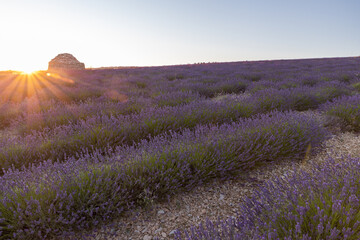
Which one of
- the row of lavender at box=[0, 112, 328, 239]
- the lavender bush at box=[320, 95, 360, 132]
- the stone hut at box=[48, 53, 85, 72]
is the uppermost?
the stone hut at box=[48, 53, 85, 72]

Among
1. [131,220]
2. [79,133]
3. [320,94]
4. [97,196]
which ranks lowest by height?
[131,220]

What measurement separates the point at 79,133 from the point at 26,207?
1.59m

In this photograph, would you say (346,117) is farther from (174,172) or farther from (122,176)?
(122,176)

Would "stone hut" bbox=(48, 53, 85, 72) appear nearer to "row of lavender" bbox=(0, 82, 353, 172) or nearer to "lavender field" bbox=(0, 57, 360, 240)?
"lavender field" bbox=(0, 57, 360, 240)

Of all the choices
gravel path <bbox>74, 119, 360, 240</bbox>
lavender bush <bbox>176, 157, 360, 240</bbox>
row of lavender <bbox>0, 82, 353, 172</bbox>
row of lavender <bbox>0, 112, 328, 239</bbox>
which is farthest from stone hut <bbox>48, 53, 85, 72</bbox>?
Result: lavender bush <bbox>176, 157, 360, 240</bbox>

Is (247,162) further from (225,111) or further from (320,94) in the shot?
(320,94)

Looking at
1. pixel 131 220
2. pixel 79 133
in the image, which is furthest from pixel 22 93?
pixel 131 220

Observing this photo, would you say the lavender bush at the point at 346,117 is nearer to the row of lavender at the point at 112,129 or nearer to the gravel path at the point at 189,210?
the row of lavender at the point at 112,129

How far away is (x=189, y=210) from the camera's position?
2.13 metres

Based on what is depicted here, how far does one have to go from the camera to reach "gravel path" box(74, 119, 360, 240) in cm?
190

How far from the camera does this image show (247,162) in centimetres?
264

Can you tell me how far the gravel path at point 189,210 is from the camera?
6.24ft

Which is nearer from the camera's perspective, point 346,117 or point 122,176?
point 122,176

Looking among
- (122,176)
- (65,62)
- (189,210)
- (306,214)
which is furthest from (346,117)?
(65,62)
